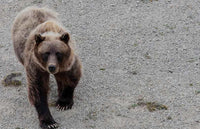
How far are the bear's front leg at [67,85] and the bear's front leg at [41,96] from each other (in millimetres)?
271

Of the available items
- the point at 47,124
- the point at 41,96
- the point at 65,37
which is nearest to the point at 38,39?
the point at 65,37

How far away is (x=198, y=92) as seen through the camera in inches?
265

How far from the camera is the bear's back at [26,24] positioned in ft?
22.2

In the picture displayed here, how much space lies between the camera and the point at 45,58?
5.67 meters

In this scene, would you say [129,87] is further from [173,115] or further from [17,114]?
[17,114]

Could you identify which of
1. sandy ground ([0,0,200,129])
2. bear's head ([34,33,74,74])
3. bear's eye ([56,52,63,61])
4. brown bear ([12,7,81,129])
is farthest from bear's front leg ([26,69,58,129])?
bear's eye ([56,52,63,61])

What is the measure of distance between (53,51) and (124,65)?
8.00 ft

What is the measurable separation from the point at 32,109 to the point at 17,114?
289 mm

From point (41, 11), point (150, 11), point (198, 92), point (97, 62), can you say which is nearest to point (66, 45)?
point (41, 11)

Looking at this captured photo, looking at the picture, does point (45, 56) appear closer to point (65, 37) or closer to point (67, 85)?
point (65, 37)

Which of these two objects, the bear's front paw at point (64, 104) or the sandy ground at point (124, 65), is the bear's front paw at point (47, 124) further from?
the bear's front paw at point (64, 104)

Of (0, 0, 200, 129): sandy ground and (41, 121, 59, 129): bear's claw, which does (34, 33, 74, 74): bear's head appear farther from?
(0, 0, 200, 129): sandy ground

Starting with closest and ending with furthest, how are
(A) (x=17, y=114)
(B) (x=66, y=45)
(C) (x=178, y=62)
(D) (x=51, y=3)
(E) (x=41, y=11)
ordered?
(B) (x=66, y=45) → (A) (x=17, y=114) → (E) (x=41, y=11) → (C) (x=178, y=62) → (D) (x=51, y=3)

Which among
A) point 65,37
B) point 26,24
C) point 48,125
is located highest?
point 65,37
